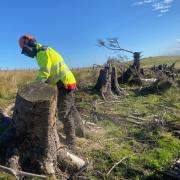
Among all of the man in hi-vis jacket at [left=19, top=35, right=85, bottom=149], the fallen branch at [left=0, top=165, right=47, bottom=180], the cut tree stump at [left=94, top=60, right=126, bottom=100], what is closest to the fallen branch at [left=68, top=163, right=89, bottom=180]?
the fallen branch at [left=0, top=165, right=47, bottom=180]

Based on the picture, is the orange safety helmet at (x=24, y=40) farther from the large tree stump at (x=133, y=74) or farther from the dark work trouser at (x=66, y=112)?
the large tree stump at (x=133, y=74)

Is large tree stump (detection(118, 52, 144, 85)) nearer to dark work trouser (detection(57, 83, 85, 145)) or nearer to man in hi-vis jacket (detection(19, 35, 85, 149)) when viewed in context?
man in hi-vis jacket (detection(19, 35, 85, 149))

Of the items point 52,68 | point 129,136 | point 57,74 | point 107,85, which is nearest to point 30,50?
point 52,68

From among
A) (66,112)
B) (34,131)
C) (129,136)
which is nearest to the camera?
(34,131)

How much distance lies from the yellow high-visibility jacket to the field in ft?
4.41

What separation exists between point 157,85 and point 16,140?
858 centimetres

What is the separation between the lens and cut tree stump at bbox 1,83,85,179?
5.74 meters

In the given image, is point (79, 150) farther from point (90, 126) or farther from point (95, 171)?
point (90, 126)

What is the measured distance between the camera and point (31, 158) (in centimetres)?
584

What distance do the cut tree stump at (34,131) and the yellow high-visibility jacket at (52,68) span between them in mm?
537

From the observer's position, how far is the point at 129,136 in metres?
8.16

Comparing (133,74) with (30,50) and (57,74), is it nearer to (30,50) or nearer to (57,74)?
(57,74)

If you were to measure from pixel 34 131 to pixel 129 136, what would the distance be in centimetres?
293

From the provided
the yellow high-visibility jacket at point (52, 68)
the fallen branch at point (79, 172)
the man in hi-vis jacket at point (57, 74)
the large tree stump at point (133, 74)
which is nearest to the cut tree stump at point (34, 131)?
the fallen branch at point (79, 172)
